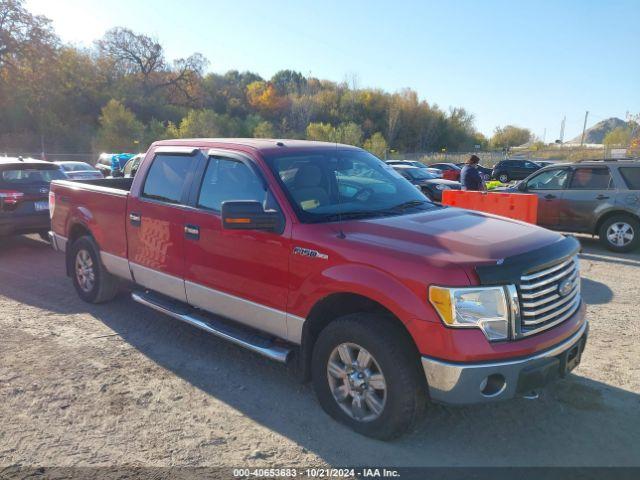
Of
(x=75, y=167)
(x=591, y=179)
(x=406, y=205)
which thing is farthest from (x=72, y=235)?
(x=75, y=167)

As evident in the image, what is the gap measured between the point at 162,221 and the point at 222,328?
49.0 inches

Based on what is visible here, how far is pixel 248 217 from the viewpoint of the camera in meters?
3.68

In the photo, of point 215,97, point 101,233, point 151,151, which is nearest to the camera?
point 151,151

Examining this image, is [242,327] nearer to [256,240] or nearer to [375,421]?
[256,240]

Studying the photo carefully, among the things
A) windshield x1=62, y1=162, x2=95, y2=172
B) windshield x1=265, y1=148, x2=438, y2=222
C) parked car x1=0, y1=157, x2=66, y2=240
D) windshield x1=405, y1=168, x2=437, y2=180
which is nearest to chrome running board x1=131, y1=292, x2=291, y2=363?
windshield x1=265, y1=148, x2=438, y2=222

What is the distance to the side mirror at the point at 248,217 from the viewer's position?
12.0ft

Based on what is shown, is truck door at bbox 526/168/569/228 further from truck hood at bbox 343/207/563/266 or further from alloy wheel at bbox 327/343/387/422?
alloy wheel at bbox 327/343/387/422

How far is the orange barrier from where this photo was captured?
934cm

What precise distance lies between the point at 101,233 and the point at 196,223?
1.95m

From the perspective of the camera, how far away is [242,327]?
4422 mm

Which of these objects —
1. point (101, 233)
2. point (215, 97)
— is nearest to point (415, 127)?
point (215, 97)

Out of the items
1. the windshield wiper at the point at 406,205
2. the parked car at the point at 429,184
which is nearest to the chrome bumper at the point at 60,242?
the windshield wiper at the point at 406,205

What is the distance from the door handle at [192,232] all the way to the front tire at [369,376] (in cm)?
154

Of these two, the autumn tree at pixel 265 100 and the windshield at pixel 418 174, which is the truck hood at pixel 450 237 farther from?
the autumn tree at pixel 265 100
